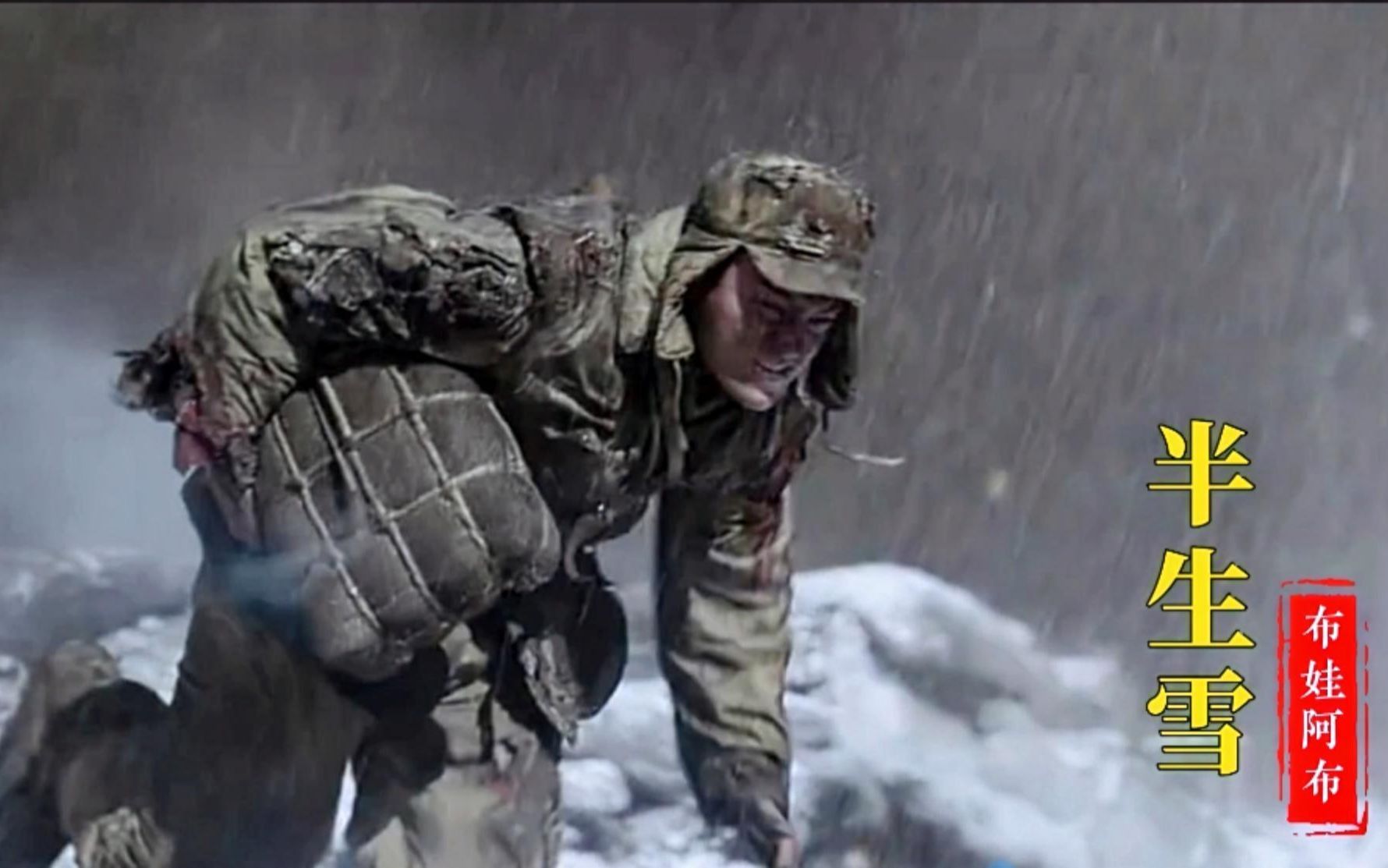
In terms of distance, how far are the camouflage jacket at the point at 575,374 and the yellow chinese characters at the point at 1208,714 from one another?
22 cm

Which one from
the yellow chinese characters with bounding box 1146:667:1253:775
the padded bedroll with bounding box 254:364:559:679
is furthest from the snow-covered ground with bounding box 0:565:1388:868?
the padded bedroll with bounding box 254:364:559:679

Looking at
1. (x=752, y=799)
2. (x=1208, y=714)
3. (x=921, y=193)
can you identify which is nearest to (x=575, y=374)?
(x=752, y=799)

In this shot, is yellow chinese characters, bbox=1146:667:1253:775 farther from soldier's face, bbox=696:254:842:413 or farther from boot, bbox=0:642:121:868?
boot, bbox=0:642:121:868

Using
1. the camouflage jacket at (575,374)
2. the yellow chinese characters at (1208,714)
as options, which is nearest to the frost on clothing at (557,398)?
the camouflage jacket at (575,374)

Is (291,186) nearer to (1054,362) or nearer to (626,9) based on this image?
(626,9)

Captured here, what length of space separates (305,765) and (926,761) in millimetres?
381

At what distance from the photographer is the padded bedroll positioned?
540 millimetres

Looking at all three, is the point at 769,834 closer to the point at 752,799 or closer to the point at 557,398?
the point at 752,799

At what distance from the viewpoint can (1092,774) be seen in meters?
0.84

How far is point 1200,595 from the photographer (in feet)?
2.58

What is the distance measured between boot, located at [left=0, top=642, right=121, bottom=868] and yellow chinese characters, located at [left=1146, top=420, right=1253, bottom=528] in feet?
1.51

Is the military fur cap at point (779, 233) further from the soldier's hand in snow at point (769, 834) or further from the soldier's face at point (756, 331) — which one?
the soldier's hand in snow at point (769, 834)

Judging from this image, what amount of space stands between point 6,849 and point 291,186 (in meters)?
0.40

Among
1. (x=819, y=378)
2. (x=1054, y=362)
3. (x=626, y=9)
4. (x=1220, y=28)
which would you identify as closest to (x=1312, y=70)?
(x=1220, y=28)
